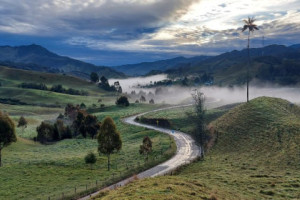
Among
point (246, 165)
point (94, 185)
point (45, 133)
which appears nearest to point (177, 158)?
point (246, 165)

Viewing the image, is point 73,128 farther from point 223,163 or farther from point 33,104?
point 33,104

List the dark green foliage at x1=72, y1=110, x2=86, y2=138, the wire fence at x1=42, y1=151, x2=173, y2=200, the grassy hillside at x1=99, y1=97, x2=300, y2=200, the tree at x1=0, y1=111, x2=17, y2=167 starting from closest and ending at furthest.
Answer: the grassy hillside at x1=99, y1=97, x2=300, y2=200, the wire fence at x1=42, y1=151, x2=173, y2=200, the tree at x1=0, y1=111, x2=17, y2=167, the dark green foliage at x1=72, y1=110, x2=86, y2=138

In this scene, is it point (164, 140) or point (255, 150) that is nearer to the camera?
point (255, 150)

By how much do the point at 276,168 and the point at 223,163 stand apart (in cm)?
937

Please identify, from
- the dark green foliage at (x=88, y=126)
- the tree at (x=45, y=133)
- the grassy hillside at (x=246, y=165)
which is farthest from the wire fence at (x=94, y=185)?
the tree at (x=45, y=133)

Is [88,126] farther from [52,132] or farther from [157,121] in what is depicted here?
[157,121]

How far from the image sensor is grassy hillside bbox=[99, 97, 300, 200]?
30.0m

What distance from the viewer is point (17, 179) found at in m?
43.9

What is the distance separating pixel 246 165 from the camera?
49438 mm

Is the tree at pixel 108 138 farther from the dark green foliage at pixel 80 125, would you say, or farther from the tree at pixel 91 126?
the dark green foliage at pixel 80 125

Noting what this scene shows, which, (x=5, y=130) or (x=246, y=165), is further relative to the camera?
(x=5, y=130)

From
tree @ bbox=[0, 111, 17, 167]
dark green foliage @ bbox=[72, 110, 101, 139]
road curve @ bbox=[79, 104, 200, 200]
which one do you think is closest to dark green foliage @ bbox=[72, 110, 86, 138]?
dark green foliage @ bbox=[72, 110, 101, 139]

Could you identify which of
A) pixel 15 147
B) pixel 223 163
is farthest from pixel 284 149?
pixel 15 147

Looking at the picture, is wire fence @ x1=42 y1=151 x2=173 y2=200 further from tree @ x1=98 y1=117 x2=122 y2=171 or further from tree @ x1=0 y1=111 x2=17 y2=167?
tree @ x1=0 y1=111 x2=17 y2=167
